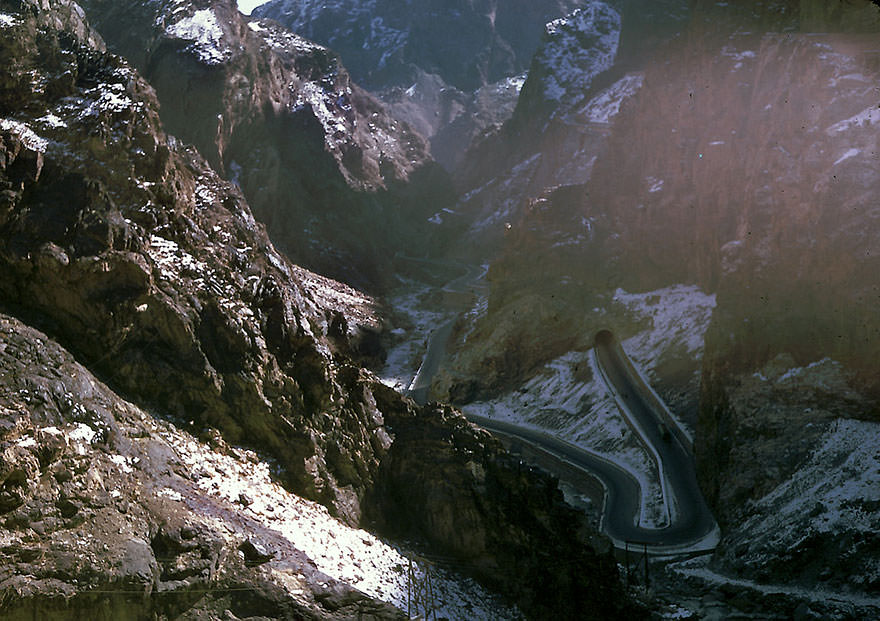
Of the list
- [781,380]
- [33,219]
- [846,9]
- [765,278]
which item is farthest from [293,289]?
[846,9]

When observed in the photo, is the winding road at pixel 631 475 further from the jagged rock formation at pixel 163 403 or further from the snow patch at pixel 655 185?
the jagged rock formation at pixel 163 403

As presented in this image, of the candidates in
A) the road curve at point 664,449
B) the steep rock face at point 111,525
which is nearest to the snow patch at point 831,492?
the road curve at point 664,449

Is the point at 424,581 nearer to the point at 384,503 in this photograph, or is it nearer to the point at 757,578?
the point at 384,503

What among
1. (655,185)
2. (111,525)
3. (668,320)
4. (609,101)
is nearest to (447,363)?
(668,320)

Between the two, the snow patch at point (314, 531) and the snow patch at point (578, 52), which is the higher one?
the snow patch at point (578, 52)

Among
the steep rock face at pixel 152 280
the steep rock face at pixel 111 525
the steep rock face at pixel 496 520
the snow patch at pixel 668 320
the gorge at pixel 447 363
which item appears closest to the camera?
the steep rock face at pixel 111 525

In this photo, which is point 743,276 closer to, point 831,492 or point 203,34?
point 831,492
